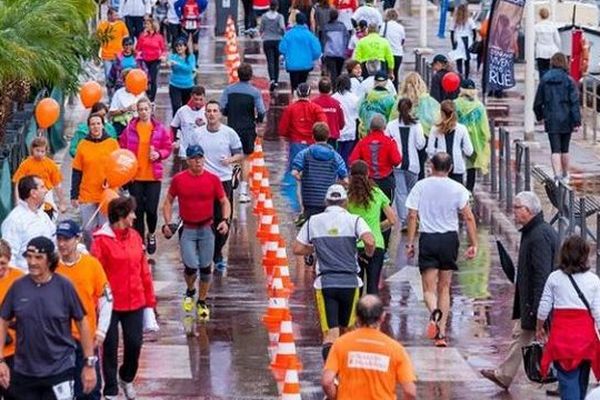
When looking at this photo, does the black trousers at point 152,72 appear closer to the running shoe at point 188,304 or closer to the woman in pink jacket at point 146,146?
the woman in pink jacket at point 146,146

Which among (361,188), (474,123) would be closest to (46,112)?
(361,188)

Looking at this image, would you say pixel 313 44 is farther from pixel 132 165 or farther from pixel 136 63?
pixel 132 165

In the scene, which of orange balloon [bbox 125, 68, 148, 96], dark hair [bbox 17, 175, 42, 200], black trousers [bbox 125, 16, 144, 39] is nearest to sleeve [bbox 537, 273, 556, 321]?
dark hair [bbox 17, 175, 42, 200]

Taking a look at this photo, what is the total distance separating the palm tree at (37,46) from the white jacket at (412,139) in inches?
169

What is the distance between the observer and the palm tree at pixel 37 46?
24.8m

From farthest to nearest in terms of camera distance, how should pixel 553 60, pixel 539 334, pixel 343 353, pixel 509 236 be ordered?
1. pixel 553 60
2. pixel 509 236
3. pixel 539 334
4. pixel 343 353

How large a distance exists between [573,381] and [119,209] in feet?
11.7

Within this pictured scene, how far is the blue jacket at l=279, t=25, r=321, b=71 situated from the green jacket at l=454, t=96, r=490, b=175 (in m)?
9.05

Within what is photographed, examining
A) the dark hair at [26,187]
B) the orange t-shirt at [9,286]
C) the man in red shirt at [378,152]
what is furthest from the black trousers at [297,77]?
the orange t-shirt at [9,286]

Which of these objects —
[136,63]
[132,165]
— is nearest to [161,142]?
[132,165]

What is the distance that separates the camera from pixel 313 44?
1363 inches

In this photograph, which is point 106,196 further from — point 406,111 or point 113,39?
point 113,39

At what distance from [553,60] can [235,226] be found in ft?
15.9

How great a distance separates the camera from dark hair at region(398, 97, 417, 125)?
23.3m
